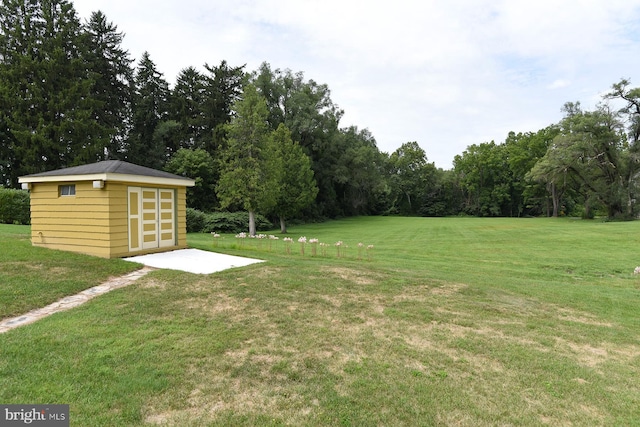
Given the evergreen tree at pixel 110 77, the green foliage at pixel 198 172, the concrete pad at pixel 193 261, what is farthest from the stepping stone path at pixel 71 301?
the evergreen tree at pixel 110 77

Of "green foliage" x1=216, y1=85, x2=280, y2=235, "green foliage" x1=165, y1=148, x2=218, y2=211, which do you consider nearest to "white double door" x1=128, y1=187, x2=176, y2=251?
"green foliage" x1=216, y1=85, x2=280, y2=235

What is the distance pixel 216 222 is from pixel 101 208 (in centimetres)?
1410

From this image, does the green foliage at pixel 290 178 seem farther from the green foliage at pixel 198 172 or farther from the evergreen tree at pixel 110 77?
the evergreen tree at pixel 110 77

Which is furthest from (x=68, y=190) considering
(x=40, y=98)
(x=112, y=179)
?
(x=40, y=98)

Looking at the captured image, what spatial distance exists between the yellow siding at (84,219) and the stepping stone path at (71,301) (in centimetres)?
162

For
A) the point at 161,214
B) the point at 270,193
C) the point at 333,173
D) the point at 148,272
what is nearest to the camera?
the point at 148,272

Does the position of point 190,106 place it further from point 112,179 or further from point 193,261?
point 193,261

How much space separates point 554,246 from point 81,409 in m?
17.4

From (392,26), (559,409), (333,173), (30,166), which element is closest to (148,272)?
(559,409)

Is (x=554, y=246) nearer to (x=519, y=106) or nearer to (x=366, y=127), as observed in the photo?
(x=519, y=106)

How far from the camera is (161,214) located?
9430mm

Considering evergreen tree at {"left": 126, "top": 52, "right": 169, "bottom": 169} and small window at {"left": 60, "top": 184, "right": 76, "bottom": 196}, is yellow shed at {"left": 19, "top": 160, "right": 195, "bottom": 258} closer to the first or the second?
small window at {"left": 60, "top": 184, "right": 76, "bottom": 196}

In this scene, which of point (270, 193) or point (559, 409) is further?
point (270, 193)
